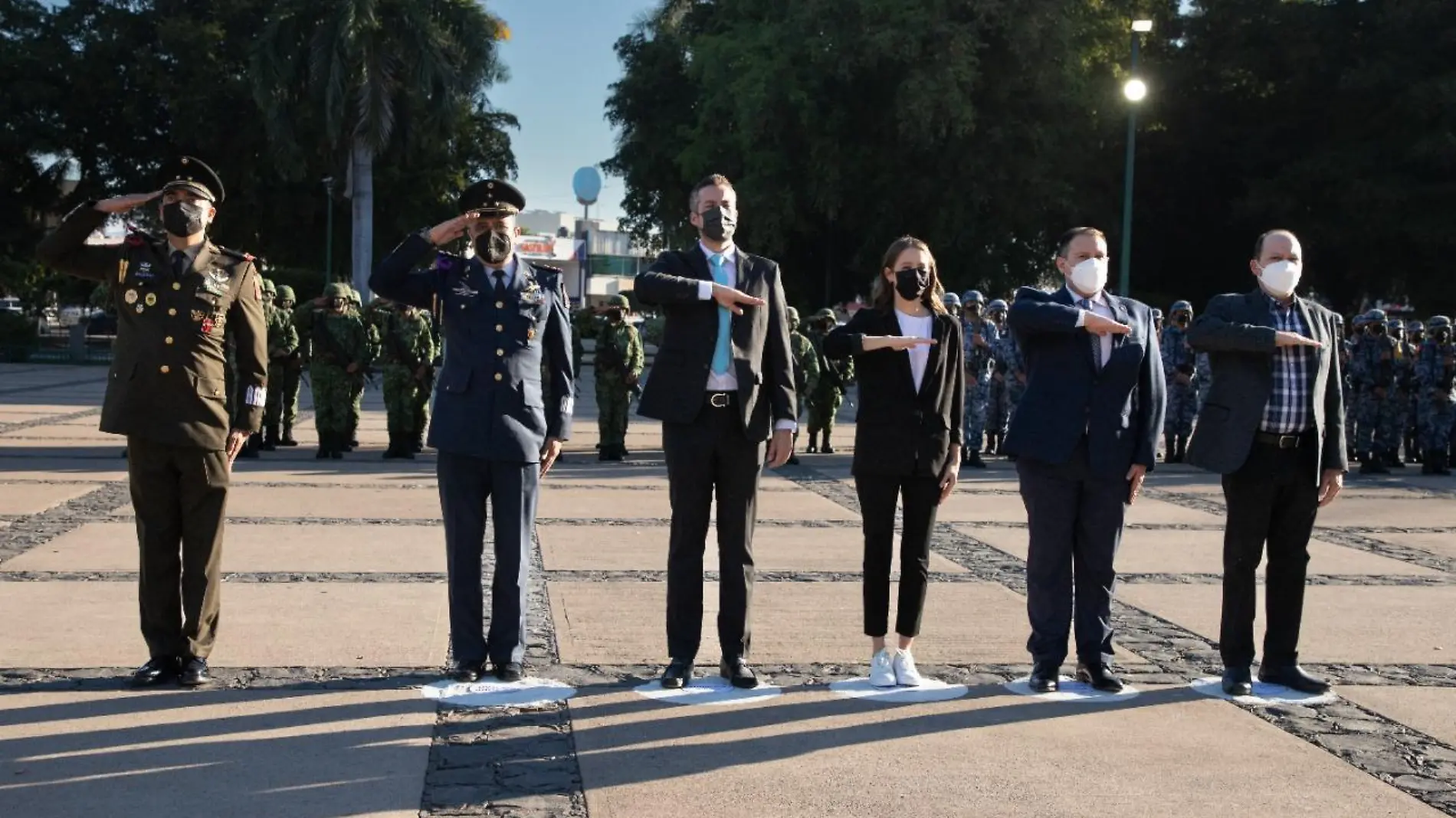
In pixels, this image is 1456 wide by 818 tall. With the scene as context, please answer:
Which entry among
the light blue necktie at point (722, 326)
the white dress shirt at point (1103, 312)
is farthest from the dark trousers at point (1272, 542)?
the light blue necktie at point (722, 326)

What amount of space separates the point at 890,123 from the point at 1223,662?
35.0m

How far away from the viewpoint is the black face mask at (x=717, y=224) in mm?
6496

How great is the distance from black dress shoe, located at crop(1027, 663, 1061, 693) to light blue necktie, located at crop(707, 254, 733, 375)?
5.67 feet

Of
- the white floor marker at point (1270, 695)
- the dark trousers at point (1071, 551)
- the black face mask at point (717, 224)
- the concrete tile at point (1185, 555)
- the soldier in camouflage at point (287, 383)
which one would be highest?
the black face mask at point (717, 224)

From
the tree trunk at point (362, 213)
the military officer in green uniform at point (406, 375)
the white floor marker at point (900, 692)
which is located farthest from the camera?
the tree trunk at point (362, 213)

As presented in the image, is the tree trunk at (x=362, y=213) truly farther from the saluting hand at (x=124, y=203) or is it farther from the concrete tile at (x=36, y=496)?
the saluting hand at (x=124, y=203)

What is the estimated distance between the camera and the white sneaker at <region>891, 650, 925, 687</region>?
6559 mm

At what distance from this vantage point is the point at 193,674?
625 cm

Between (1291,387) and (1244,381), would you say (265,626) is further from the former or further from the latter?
(1291,387)

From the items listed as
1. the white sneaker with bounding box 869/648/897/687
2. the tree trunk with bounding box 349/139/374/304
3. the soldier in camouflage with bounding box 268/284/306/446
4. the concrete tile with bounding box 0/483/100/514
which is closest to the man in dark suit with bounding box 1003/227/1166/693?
the white sneaker with bounding box 869/648/897/687

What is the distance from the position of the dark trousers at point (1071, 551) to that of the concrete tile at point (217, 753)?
8.10ft

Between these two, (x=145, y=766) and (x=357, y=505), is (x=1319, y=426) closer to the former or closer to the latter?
(x=145, y=766)

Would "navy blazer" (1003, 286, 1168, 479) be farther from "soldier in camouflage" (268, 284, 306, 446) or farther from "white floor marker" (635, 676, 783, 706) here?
"soldier in camouflage" (268, 284, 306, 446)

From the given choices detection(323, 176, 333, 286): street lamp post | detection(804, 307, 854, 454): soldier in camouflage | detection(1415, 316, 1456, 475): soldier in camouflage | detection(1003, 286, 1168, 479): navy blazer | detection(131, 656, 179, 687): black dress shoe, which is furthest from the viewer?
detection(323, 176, 333, 286): street lamp post
